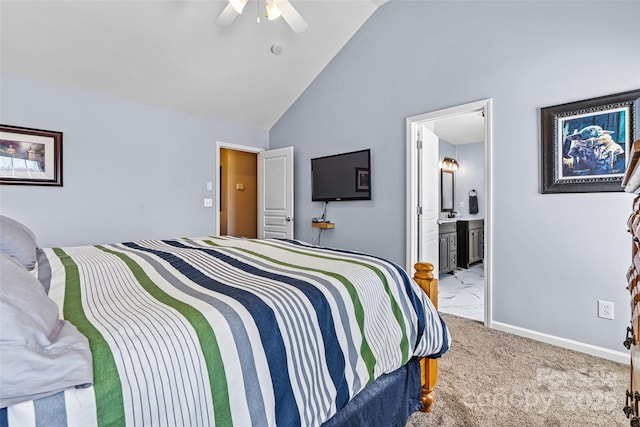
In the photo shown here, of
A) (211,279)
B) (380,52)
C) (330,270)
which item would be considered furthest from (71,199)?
(380,52)

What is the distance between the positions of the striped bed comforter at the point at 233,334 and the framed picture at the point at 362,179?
7.38ft

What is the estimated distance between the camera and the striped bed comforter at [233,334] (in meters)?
0.69

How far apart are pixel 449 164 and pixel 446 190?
50cm

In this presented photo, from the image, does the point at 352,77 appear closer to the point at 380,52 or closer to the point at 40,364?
the point at 380,52

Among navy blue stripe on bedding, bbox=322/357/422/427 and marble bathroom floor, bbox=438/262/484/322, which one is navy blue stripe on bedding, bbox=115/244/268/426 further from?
marble bathroom floor, bbox=438/262/484/322

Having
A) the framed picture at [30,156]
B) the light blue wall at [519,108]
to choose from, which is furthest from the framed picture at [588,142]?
the framed picture at [30,156]

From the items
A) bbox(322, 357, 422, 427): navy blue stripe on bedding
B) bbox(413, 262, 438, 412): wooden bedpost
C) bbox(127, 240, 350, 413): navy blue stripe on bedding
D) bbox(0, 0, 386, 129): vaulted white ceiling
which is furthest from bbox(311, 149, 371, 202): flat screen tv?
bbox(127, 240, 350, 413): navy blue stripe on bedding

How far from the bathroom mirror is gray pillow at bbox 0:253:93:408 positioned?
18.8 feet

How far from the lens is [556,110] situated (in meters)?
2.42

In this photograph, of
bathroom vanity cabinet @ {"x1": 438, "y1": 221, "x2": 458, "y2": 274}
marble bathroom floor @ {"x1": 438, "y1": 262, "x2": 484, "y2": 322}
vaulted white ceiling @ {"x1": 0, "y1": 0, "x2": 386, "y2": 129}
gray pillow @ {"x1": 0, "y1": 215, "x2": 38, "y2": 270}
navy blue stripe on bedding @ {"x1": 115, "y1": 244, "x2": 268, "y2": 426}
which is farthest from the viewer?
bathroom vanity cabinet @ {"x1": 438, "y1": 221, "x2": 458, "y2": 274}

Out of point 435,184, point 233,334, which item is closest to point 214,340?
point 233,334

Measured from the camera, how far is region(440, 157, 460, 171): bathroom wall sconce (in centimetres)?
574

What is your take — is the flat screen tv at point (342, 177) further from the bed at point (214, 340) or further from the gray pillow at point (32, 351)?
the gray pillow at point (32, 351)

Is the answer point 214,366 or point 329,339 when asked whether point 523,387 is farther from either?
point 214,366
